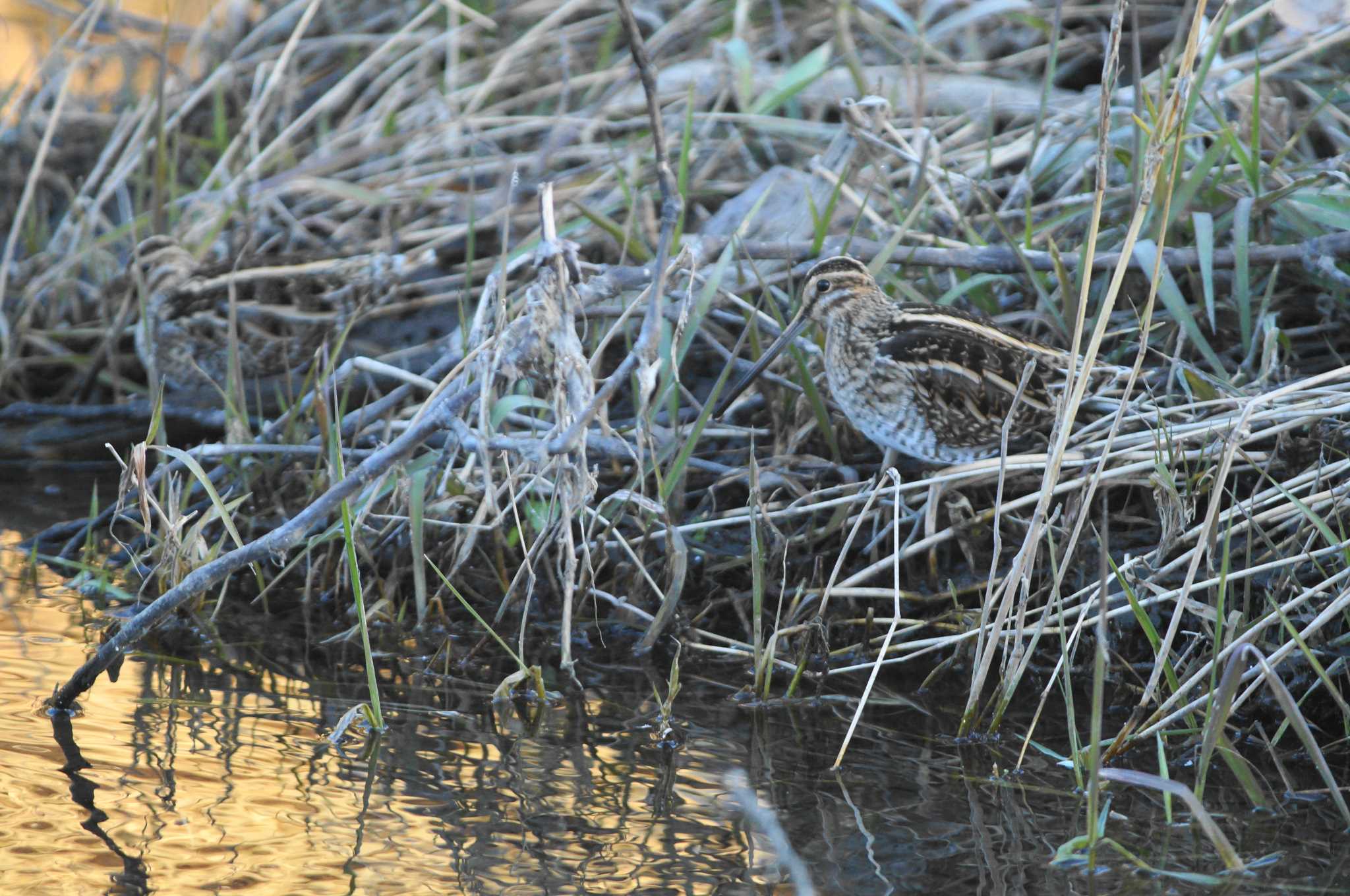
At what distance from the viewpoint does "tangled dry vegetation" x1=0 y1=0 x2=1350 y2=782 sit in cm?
286

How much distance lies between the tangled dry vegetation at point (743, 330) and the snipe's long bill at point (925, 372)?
0.31 ft

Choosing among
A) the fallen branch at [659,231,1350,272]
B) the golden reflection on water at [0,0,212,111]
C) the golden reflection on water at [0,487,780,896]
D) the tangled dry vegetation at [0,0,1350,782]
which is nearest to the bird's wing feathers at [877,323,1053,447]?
the tangled dry vegetation at [0,0,1350,782]

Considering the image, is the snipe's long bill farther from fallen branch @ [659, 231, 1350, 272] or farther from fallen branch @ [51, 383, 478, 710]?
fallen branch @ [51, 383, 478, 710]

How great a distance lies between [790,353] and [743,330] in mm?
321

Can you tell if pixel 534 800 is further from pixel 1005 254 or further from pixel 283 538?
Result: pixel 1005 254

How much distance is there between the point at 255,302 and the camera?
4.77 metres

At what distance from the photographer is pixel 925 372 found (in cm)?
344

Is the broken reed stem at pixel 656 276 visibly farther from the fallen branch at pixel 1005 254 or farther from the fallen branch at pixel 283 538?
the fallen branch at pixel 1005 254

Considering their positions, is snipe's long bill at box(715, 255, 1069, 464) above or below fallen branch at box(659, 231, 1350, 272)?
below

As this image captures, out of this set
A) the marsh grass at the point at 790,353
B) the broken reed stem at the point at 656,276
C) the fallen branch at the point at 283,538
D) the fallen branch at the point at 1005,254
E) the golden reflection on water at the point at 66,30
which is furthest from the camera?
the golden reflection on water at the point at 66,30

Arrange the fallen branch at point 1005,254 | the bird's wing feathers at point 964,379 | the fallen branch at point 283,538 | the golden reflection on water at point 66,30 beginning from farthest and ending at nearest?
1. the golden reflection on water at point 66,30
2. the fallen branch at point 1005,254
3. the bird's wing feathers at point 964,379
4. the fallen branch at point 283,538

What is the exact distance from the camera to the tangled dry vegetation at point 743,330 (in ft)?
9.38

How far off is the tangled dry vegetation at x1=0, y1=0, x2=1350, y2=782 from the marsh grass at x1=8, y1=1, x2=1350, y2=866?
16 mm

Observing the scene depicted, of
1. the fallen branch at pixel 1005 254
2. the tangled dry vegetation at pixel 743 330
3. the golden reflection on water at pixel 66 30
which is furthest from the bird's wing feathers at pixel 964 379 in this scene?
the golden reflection on water at pixel 66 30
